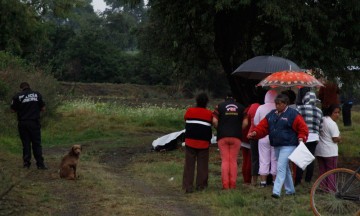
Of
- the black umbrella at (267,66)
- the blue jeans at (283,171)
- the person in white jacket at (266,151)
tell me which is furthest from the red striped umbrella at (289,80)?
the blue jeans at (283,171)

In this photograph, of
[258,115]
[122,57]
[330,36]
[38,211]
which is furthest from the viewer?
[122,57]

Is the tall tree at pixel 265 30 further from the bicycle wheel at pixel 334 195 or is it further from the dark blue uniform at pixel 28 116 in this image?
the bicycle wheel at pixel 334 195

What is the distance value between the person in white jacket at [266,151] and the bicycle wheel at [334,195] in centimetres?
248

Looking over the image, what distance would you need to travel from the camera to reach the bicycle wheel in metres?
8.17

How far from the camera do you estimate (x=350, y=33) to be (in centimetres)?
1783

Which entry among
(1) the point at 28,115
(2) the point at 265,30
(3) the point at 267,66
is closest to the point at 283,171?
(3) the point at 267,66

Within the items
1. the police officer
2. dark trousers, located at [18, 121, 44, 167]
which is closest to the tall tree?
the police officer

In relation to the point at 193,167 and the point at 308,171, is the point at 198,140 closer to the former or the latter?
the point at 193,167

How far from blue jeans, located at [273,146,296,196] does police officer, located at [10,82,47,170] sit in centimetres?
596

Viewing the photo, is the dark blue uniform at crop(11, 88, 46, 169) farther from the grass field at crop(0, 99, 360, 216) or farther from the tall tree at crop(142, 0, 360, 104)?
the tall tree at crop(142, 0, 360, 104)

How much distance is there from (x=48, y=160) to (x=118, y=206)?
7.48 meters

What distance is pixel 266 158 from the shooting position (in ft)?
35.6

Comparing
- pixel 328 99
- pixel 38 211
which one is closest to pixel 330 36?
pixel 328 99

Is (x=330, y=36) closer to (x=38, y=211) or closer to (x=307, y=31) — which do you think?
(x=307, y=31)
